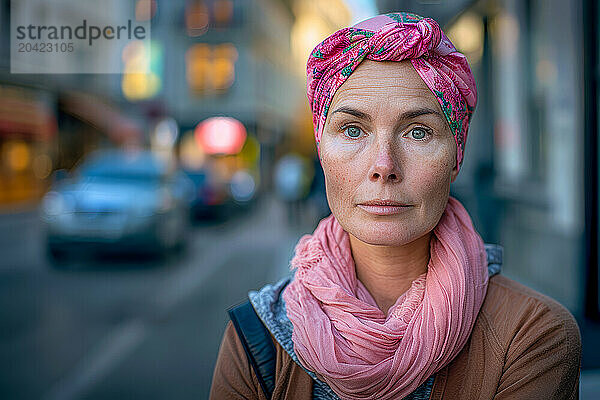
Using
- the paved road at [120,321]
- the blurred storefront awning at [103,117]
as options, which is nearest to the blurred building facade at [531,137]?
the paved road at [120,321]

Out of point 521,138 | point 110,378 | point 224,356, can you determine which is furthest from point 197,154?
point 224,356

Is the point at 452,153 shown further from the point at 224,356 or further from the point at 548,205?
the point at 548,205

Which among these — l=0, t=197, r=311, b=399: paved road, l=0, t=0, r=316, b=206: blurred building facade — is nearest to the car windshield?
l=0, t=197, r=311, b=399: paved road

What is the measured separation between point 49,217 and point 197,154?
84.7 feet

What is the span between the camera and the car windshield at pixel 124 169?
36.2ft

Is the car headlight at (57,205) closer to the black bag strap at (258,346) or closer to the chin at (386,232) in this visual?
the black bag strap at (258,346)

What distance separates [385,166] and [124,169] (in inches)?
410

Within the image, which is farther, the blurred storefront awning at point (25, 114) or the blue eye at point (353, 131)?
the blurred storefront awning at point (25, 114)

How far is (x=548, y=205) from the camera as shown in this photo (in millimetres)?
6844

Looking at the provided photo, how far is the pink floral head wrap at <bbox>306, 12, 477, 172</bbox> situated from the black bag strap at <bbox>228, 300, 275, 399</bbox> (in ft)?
1.75

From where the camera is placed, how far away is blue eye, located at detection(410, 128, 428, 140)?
1501 mm

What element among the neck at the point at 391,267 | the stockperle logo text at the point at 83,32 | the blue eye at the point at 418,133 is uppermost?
the stockperle logo text at the point at 83,32

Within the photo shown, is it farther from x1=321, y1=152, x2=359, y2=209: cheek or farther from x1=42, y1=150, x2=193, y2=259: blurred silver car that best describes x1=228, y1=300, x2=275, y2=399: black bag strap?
x1=42, y1=150, x2=193, y2=259: blurred silver car

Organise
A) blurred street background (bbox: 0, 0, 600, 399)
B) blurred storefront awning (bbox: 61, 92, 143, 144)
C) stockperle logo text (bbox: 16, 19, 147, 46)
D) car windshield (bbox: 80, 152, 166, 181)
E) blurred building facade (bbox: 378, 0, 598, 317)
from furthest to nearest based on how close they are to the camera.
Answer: blurred storefront awning (bbox: 61, 92, 143, 144) < car windshield (bbox: 80, 152, 166, 181) < blurred building facade (bbox: 378, 0, 598, 317) < blurred street background (bbox: 0, 0, 600, 399) < stockperle logo text (bbox: 16, 19, 147, 46)
